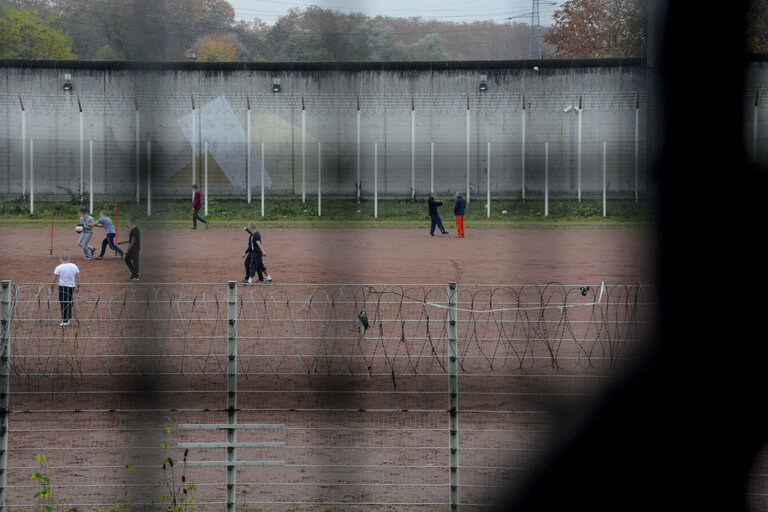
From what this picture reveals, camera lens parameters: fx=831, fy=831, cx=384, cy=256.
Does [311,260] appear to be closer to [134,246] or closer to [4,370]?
[4,370]

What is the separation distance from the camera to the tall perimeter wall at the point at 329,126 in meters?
1.28

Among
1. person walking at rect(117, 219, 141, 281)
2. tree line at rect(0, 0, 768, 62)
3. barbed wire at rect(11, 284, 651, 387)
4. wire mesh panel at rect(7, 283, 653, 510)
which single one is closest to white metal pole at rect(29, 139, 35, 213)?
person walking at rect(117, 219, 141, 281)

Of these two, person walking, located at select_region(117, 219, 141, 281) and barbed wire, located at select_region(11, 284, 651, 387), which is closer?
person walking, located at select_region(117, 219, 141, 281)

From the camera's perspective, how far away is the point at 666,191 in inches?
32.8

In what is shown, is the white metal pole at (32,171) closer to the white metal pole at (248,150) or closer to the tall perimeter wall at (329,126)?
the tall perimeter wall at (329,126)

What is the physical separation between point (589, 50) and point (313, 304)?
822 centimetres

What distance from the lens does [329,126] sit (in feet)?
4.42

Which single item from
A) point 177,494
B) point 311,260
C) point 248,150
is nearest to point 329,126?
point 248,150

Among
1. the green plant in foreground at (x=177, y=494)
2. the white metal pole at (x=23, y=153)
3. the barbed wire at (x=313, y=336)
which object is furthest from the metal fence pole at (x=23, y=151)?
the barbed wire at (x=313, y=336)

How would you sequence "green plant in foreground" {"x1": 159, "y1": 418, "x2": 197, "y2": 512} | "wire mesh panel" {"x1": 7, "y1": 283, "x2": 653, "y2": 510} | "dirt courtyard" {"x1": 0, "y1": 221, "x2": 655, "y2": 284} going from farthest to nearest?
"dirt courtyard" {"x1": 0, "y1": 221, "x2": 655, "y2": 284} < "wire mesh panel" {"x1": 7, "y1": 283, "x2": 653, "y2": 510} < "green plant in foreground" {"x1": 159, "y1": 418, "x2": 197, "y2": 512}

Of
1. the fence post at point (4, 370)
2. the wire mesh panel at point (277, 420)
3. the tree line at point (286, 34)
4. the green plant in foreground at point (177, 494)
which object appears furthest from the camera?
the wire mesh panel at point (277, 420)

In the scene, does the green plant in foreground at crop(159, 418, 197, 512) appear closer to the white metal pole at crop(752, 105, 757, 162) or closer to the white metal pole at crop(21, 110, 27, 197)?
the white metal pole at crop(21, 110, 27, 197)

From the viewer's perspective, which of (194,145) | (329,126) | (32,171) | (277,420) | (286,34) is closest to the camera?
(286,34)

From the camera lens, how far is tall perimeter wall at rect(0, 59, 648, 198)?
1.28 m
